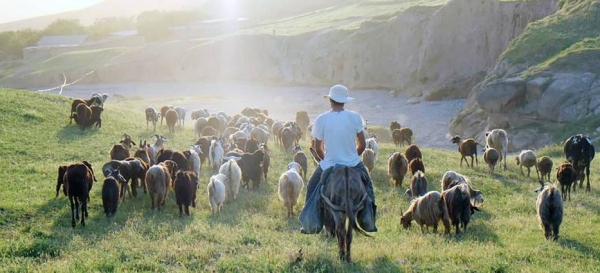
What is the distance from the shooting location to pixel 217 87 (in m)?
71.8

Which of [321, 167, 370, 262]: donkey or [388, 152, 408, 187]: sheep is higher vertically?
[321, 167, 370, 262]: donkey

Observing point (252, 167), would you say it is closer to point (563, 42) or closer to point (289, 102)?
point (563, 42)

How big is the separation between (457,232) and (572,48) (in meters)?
29.8

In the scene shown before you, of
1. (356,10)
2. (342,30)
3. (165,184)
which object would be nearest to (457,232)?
(165,184)

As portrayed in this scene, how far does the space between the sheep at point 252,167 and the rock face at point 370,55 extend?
36810 millimetres

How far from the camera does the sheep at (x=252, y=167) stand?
17.7 metres

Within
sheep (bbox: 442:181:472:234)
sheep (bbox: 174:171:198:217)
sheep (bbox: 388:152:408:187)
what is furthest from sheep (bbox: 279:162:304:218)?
sheep (bbox: 388:152:408:187)

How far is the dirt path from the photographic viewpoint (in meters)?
44.7

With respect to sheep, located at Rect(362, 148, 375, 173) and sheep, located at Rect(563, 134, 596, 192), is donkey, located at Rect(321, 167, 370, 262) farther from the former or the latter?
sheep, located at Rect(563, 134, 596, 192)

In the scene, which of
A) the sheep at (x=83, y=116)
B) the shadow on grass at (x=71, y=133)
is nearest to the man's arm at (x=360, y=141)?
the shadow on grass at (x=71, y=133)

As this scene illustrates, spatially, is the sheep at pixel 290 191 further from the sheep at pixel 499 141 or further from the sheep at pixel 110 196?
the sheep at pixel 499 141

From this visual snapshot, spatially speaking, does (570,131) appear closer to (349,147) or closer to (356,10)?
(349,147)

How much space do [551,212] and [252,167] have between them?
28.3ft

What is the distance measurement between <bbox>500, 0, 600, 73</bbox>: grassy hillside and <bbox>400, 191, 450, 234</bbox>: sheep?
26.9 metres
